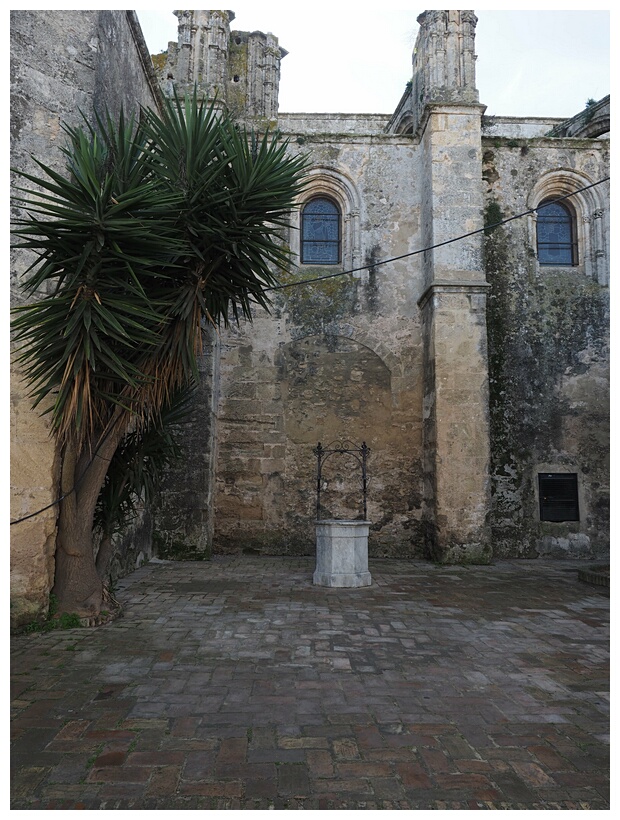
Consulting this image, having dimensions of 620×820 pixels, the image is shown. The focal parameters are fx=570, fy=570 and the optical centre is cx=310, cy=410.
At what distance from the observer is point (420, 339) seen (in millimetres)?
10258

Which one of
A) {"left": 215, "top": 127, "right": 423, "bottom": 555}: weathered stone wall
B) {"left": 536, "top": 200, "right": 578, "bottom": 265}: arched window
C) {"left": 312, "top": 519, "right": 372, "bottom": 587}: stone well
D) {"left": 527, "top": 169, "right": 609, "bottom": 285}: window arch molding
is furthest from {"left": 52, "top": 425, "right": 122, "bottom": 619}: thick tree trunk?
{"left": 536, "top": 200, "right": 578, "bottom": 265}: arched window

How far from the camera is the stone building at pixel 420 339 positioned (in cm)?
966

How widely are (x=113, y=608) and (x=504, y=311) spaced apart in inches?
317

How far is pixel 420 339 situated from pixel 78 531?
6.82 m

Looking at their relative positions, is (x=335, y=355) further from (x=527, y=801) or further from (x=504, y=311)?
(x=527, y=801)

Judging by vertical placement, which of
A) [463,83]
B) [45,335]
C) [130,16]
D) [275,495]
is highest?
[463,83]

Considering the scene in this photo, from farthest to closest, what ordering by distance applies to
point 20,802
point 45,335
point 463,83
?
point 463,83, point 45,335, point 20,802

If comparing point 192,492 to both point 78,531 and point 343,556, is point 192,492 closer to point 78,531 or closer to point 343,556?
point 343,556

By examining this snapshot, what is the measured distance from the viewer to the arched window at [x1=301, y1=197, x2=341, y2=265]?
10672 millimetres

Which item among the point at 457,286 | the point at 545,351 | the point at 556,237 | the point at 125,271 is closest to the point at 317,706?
the point at 125,271

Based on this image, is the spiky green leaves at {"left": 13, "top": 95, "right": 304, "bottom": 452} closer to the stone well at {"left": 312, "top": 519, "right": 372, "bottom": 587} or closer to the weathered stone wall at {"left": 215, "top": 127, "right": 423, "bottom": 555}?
the stone well at {"left": 312, "top": 519, "right": 372, "bottom": 587}

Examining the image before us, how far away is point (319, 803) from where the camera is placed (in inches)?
100

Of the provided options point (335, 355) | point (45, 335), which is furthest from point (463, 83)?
point (45, 335)

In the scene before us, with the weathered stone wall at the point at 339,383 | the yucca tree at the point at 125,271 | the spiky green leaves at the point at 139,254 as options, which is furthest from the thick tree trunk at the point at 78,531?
the weathered stone wall at the point at 339,383
